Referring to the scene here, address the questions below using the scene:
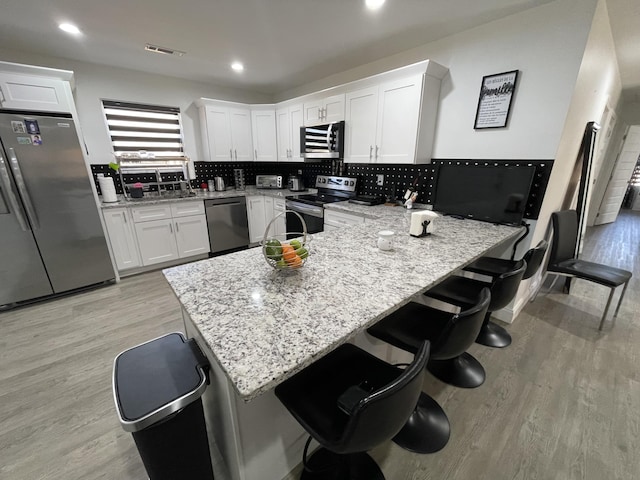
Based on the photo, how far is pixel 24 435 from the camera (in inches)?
56.9

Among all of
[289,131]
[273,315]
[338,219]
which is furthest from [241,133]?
[273,315]

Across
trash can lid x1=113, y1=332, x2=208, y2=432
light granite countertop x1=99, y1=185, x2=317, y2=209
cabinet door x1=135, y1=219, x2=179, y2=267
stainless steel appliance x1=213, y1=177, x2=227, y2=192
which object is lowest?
cabinet door x1=135, y1=219, x2=179, y2=267

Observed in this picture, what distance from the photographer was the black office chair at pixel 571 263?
2.27m

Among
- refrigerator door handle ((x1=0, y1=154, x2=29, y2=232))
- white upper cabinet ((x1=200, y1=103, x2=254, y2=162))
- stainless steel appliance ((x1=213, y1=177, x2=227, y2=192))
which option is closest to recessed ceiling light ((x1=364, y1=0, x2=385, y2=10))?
white upper cabinet ((x1=200, y1=103, x2=254, y2=162))

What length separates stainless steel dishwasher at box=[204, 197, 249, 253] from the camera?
378 centimetres

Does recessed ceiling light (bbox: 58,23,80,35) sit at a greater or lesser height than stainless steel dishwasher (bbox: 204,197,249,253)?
greater

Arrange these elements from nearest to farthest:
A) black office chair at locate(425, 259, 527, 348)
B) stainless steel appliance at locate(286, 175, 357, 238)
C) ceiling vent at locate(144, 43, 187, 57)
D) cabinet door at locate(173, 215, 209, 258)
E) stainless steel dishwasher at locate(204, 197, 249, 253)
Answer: black office chair at locate(425, 259, 527, 348) < ceiling vent at locate(144, 43, 187, 57) < stainless steel appliance at locate(286, 175, 357, 238) < cabinet door at locate(173, 215, 209, 258) < stainless steel dishwasher at locate(204, 197, 249, 253)

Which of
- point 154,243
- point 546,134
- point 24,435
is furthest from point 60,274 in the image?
point 546,134

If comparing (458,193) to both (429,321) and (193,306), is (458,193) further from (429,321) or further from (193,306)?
(193,306)

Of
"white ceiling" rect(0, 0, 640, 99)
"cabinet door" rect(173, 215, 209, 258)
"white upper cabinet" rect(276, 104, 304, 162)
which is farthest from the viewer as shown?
"white upper cabinet" rect(276, 104, 304, 162)

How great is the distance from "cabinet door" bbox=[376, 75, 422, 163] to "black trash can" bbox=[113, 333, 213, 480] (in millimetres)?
2448

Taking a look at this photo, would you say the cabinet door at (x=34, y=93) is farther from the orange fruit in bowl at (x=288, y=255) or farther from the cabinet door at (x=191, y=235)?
the orange fruit in bowl at (x=288, y=255)

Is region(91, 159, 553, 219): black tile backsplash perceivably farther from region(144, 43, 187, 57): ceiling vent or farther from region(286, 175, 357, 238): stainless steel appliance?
region(144, 43, 187, 57): ceiling vent

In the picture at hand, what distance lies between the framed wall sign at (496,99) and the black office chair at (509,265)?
1.09 m
